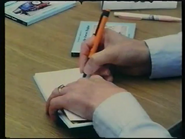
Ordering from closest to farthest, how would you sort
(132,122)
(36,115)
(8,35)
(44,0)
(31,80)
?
(132,122) < (36,115) < (31,80) < (8,35) < (44,0)

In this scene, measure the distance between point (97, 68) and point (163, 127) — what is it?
21 centimetres

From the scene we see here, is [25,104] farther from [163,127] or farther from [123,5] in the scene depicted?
[123,5]

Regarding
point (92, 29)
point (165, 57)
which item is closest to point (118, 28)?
point (92, 29)

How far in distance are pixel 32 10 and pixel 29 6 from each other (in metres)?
0.02

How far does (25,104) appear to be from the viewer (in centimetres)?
85

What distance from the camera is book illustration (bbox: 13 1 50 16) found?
3.94 ft

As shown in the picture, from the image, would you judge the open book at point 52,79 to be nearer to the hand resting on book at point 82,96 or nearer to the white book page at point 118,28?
the hand resting on book at point 82,96

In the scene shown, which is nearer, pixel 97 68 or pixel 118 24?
pixel 97 68

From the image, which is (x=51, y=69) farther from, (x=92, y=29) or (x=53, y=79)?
(x=92, y=29)

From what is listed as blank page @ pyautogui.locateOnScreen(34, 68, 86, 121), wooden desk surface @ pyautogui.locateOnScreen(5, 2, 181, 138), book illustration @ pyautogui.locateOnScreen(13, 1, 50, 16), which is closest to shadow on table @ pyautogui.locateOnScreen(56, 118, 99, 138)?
wooden desk surface @ pyautogui.locateOnScreen(5, 2, 181, 138)

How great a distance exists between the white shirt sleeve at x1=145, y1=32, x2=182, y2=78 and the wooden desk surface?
0.02 meters

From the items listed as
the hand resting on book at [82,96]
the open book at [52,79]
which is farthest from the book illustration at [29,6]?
the hand resting on book at [82,96]

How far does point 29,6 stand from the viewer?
1221 mm

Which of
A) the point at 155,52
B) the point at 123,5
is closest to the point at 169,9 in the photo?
the point at 123,5
